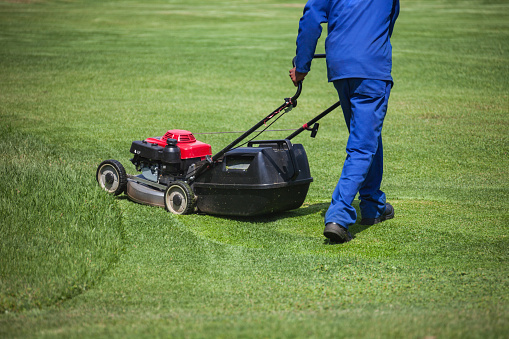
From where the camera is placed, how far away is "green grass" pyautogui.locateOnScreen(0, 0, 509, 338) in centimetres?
333

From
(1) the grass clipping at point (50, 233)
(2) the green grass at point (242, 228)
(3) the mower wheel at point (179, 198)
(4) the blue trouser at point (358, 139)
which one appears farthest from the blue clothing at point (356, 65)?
(1) the grass clipping at point (50, 233)

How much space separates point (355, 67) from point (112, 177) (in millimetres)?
2728

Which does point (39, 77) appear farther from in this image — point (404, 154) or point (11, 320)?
point (11, 320)

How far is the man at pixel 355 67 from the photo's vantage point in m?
4.73

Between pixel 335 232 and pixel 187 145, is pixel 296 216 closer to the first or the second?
pixel 335 232

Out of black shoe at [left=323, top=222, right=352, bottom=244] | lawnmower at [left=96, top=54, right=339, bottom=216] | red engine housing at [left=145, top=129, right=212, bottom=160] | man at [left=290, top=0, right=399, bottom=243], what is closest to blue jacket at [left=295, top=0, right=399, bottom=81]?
man at [left=290, top=0, right=399, bottom=243]

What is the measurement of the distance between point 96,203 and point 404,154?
15.0ft

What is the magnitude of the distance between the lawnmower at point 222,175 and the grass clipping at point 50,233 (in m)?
0.49

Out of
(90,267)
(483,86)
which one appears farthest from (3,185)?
(483,86)

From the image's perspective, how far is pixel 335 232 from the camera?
15.2 ft

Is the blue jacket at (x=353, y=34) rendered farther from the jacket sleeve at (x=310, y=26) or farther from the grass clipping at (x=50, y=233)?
the grass clipping at (x=50, y=233)

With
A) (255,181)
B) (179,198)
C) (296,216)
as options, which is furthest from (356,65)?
(179,198)

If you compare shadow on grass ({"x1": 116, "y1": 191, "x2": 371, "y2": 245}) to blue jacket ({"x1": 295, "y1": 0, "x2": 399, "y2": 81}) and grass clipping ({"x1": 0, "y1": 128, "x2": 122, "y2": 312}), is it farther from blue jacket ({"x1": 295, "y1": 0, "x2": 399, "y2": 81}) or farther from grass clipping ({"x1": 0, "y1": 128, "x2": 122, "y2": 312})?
blue jacket ({"x1": 295, "y1": 0, "x2": 399, "y2": 81})

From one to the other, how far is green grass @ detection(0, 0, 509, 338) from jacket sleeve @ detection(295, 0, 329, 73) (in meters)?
Answer: 1.48
